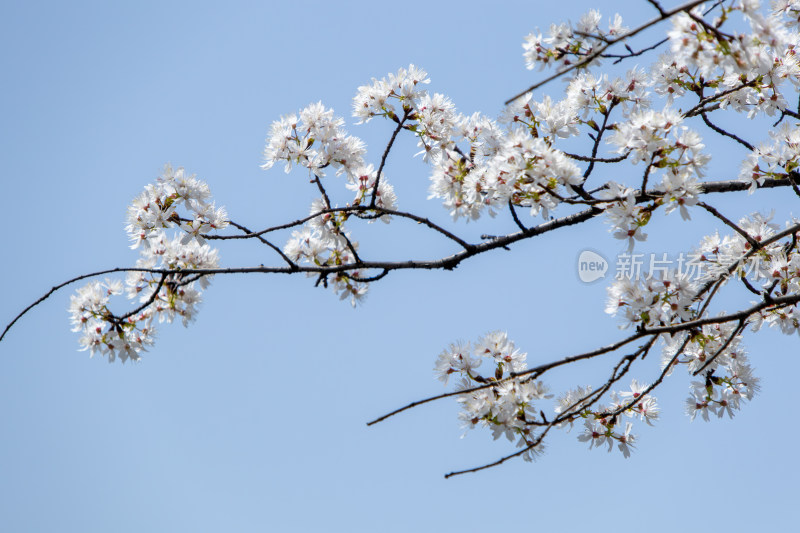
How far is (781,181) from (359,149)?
8.23 feet

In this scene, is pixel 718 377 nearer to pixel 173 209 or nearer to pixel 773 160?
pixel 773 160

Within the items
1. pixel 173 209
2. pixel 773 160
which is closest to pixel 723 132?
pixel 773 160

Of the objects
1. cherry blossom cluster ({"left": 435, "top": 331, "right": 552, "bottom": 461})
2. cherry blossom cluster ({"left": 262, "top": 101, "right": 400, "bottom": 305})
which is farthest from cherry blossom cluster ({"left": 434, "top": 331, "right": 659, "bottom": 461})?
cherry blossom cluster ({"left": 262, "top": 101, "right": 400, "bottom": 305})

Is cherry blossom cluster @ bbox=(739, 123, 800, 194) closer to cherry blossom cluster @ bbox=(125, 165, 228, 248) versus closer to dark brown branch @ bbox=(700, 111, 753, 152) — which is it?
dark brown branch @ bbox=(700, 111, 753, 152)

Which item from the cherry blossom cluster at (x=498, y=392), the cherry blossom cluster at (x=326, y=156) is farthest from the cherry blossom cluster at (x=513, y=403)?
the cherry blossom cluster at (x=326, y=156)

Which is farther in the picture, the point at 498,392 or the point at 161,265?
the point at 161,265

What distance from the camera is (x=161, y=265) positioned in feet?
17.0

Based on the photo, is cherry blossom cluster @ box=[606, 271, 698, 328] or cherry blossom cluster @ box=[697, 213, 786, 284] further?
cherry blossom cluster @ box=[697, 213, 786, 284]

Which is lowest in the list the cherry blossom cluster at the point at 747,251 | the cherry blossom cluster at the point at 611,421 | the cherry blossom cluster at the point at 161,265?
the cherry blossom cluster at the point at 611,421

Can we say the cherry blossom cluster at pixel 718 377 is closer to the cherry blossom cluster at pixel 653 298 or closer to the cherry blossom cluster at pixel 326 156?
the cherry blossom cluster at pixel 653 298

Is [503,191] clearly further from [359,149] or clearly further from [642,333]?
[359,149]

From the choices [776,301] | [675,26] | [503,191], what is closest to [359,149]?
[503,191]

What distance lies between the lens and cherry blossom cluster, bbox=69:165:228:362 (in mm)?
4746

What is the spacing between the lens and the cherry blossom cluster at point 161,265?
4.75m
